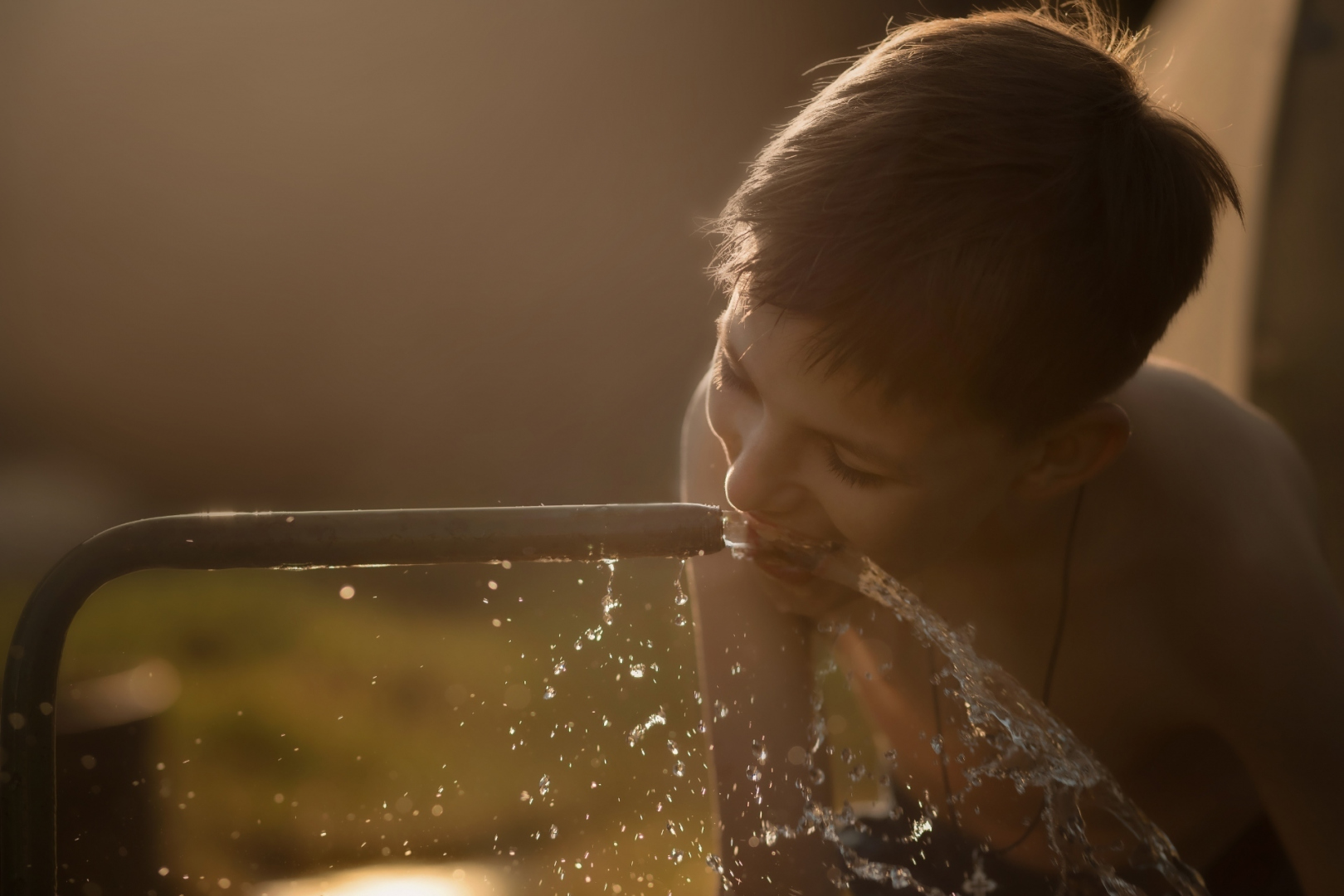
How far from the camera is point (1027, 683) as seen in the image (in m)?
0.98

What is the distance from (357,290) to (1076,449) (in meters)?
2.88

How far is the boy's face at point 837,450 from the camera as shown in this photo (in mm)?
670

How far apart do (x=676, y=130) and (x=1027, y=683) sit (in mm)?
2869

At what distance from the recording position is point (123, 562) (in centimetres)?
47

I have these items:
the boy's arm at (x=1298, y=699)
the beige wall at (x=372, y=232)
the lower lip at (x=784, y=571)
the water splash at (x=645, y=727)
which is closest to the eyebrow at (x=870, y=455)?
the lower lip at (x=784, y=571)

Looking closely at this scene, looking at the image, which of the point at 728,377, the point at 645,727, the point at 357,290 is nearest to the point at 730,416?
the point at 728,377

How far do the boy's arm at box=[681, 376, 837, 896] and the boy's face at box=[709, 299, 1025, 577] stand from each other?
202mm

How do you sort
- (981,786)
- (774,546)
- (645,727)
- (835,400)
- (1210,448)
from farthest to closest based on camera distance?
1. (645,727)
2. (981,786)
3. (1210,448)
4. (774,546)
5. (835,400)

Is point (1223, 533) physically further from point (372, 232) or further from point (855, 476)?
point (372, 232)

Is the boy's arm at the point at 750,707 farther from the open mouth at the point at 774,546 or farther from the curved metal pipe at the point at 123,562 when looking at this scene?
the curved metal pipe at the point at 123,562

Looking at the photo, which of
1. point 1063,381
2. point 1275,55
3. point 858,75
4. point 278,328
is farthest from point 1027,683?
point 278,328

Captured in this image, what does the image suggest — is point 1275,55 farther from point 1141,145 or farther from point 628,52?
point 628,52

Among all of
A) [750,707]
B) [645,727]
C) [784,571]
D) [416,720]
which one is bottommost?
[416,720]

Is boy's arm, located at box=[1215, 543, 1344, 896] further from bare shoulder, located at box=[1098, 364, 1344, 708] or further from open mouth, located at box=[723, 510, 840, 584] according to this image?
open mouth, located at box=[723, 510, 840, 584]
